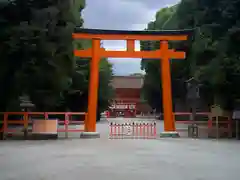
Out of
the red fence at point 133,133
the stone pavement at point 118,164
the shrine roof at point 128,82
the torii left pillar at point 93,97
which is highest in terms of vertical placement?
the shrine roof at point 128,82

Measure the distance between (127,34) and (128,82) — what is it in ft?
189

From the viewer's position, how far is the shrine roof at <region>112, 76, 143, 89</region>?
7624 cm

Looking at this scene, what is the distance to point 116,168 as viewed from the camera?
9.42 metres

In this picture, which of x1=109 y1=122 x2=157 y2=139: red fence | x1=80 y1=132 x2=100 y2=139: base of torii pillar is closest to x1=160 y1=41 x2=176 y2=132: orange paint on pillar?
x1=109 y1=122 x2=157 y2=139: red fence

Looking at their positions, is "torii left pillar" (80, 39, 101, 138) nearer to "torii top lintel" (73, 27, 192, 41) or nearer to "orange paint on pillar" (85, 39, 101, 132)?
"orange paint on pillar" (85, 39, 101, 132)

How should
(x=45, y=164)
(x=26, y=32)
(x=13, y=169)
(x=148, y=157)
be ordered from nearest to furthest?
(x=13, y=169)
(x=45, y=164)
(x=148, y=157)
(x=26, y=32)

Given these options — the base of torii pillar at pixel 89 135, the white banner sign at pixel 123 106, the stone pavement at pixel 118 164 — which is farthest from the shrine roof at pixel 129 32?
the white banner sign at pixel 123 106

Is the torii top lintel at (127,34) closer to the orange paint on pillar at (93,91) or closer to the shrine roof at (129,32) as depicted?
the shrine roof at (129,32)

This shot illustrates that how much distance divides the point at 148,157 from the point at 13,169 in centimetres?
428

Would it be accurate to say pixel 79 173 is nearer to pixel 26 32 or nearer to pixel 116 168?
pixel 116 168

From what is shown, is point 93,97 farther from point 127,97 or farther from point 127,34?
point 127,97

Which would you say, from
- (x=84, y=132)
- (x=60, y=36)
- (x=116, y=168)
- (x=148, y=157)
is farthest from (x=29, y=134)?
(x=116, y=168)

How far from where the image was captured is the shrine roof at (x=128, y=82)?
76238 millimetres

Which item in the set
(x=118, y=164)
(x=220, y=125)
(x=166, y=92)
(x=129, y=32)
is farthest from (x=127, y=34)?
(x=118, y=164)
